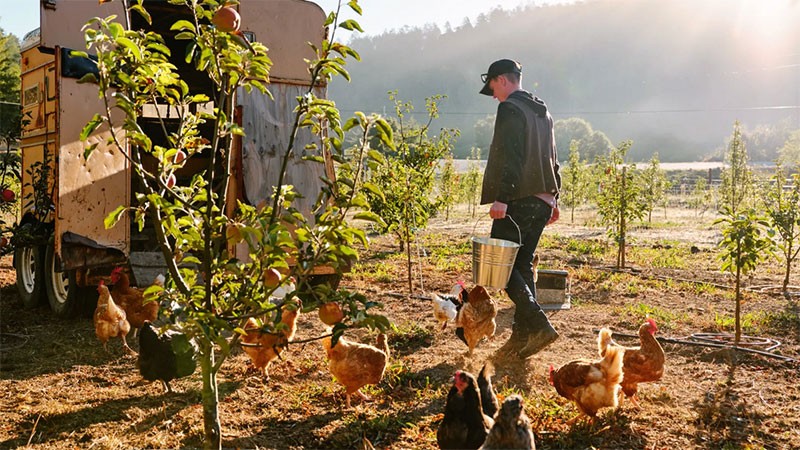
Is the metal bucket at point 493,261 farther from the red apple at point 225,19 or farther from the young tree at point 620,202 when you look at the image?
the young tree at point 620,202

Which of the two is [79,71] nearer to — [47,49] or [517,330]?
[47,49]

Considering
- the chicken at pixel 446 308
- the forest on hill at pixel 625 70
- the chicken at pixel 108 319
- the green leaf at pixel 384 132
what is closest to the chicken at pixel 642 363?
the chicken at pixel 446 308

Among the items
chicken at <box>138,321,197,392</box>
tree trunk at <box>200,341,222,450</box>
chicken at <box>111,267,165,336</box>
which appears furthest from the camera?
chicken at <box>111,267,165,336</box>

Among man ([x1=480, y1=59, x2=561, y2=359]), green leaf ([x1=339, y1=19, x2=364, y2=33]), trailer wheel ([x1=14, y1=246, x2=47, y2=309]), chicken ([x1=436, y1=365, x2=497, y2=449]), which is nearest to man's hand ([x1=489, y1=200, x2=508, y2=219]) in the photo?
man ([x1=480, y1=59, x2=561, y2=359])

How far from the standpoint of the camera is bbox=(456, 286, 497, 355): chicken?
488 centimetres

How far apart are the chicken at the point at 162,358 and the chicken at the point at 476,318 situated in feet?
6.93

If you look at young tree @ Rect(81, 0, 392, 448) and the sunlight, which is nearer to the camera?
young tree @ Rect(81, 0, 392, 448)

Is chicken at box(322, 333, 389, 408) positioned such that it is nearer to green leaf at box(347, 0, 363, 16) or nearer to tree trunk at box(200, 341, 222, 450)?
tree trunk at box(200, 341, 222, 450)

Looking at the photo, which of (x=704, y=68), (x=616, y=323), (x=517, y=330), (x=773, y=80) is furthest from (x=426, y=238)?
(x=704, y=68)

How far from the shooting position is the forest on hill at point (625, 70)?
357 feet

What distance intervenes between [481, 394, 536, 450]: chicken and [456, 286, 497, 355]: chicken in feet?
7.78

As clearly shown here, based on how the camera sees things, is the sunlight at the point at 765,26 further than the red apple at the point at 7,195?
Yes

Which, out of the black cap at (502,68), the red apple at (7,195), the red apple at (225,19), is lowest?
the red apple at (7,195)

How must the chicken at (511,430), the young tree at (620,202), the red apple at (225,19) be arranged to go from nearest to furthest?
the red apple at (225,19)
the chicken at (511,430)
the young tree at (620,202)
